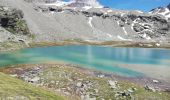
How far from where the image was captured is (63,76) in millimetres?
47438

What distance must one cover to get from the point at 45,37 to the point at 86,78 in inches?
6055

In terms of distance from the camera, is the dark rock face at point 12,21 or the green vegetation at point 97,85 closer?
the green vegetation at point 97,85

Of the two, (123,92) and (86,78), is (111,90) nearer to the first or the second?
(123,92)

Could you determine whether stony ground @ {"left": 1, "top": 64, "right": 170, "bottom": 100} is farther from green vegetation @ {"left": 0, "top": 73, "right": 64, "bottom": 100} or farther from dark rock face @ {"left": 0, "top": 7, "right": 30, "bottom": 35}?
dark rock face @ {"left": 0, "top": 7, "right": 30, "bottom": 35}

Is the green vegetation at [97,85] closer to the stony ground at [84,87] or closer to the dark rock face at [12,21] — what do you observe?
the stony ground at [84,87]

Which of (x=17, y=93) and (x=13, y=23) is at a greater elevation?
(x=13, y=23)

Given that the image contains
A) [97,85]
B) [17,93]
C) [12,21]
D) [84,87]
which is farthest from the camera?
[12,21]

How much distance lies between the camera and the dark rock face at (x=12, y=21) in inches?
6845

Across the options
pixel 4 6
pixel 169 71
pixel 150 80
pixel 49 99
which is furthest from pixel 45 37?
pixel 49 99

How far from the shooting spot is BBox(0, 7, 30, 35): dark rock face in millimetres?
173875

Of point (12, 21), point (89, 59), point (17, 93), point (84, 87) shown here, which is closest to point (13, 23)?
point (12, 21)

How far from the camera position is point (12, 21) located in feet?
584

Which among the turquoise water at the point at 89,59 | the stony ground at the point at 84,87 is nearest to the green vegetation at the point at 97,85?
the stony ground at the point at 84,87

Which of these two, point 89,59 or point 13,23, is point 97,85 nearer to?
point 89,59
